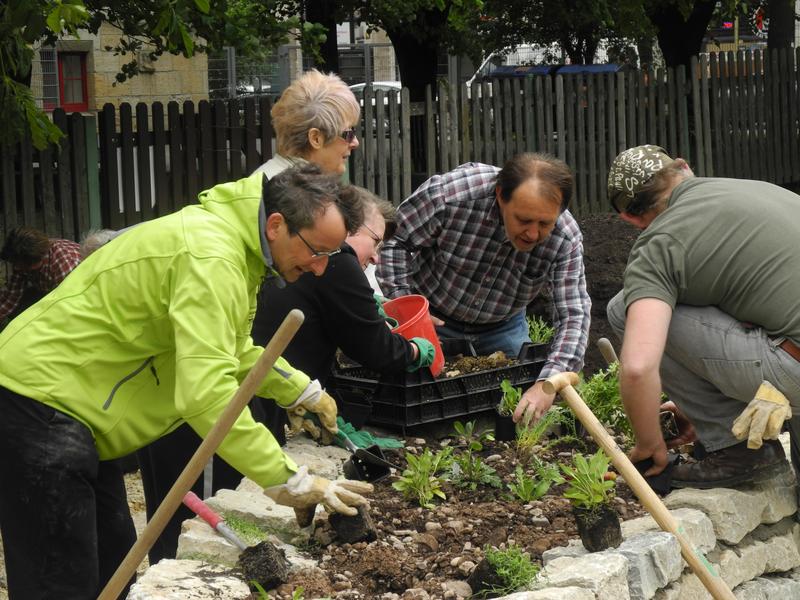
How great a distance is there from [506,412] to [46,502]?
210 cm

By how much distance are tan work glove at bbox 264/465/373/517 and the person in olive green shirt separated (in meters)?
1.08

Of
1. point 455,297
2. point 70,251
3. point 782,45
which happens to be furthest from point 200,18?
point 782,45

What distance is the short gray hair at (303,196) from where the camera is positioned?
3.36 m

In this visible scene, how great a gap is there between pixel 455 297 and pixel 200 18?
3722 millimetres

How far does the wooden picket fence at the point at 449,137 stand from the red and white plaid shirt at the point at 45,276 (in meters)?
1.32

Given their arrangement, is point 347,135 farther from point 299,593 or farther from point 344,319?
point 299,593

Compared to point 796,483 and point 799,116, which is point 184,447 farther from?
point 799,116

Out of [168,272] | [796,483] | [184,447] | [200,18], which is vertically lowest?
[796,483]

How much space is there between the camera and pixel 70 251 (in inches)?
268

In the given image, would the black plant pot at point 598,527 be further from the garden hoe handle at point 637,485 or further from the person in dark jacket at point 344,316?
the person in dark jacket at point 344,316

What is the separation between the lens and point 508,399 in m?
4.89

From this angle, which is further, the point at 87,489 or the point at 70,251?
the point at 70,251

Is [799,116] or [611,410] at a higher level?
[799,116]

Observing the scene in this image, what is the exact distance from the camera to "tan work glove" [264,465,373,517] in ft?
10.9
